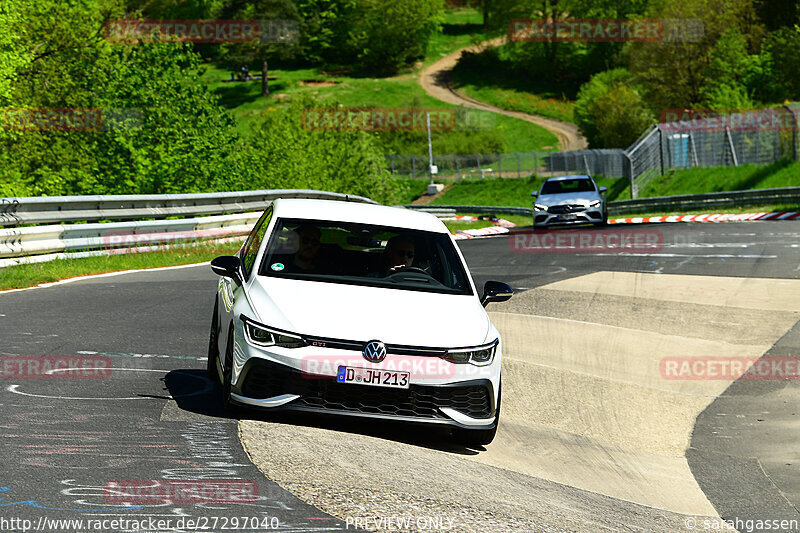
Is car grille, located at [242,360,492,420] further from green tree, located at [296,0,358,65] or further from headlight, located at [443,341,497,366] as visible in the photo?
green tree, located at [296,0,358,65]

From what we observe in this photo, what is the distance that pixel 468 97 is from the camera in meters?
122

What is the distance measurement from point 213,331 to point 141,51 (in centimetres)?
2992

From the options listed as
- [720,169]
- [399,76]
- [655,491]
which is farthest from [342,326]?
[399,76]

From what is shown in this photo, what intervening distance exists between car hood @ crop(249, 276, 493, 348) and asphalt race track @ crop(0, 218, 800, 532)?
692mm

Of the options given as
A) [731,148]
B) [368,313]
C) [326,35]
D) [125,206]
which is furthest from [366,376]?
[326,35]

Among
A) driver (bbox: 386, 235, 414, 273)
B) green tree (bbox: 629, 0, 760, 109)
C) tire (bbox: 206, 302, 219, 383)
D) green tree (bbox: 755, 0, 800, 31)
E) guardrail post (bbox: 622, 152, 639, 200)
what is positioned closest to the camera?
driver (bbox: 386, 235, 414, 273)

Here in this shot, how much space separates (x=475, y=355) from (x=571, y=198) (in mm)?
22973

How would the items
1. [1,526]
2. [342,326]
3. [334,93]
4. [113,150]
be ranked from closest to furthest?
1. [1,526]
2. [342,326]
3. [113,150]
4. [334,93]

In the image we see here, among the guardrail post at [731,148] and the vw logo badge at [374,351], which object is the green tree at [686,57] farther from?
the vw logo badge at [374,351]

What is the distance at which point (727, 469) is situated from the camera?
8.10m

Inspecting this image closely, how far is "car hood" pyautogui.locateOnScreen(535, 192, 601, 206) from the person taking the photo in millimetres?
29078

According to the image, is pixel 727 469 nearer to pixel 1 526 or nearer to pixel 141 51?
pixel 1 526

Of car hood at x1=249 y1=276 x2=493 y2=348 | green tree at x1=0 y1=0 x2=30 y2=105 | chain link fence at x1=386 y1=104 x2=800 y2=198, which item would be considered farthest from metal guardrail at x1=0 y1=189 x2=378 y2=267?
chain link fence at x1=386 y1=104 x2=800 y2=198

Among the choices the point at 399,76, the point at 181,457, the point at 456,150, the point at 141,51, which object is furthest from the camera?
the point at 399,76
